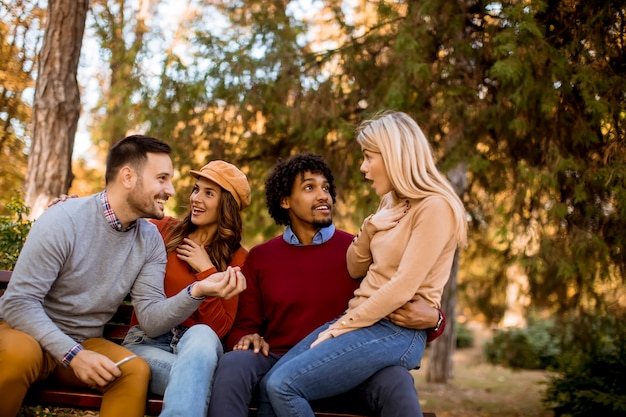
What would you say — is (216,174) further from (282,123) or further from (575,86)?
(575,86)

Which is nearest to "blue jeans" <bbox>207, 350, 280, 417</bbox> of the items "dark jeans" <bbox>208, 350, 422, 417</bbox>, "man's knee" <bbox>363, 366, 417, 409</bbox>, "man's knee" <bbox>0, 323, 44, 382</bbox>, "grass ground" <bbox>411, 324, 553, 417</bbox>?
"dark jeans" <bbox>208, 350, 422, 417</bbox>

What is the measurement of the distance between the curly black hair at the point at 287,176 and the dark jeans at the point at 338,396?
1.08 m

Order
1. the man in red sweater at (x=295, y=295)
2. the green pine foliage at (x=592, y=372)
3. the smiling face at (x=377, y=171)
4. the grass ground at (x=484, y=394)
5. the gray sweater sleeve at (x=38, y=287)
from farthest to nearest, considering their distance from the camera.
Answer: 1. the grass ground at (x=484, y=394)
2. the green pine foliage at (x=592, y=372)
3. the smiling face at (x=377, y=171)
4. the man in red sweater at (x=295, y=295)
5. the gray sweater sleeve at (x=38, y=287)

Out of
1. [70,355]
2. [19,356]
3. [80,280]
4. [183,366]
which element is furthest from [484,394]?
[19,356]

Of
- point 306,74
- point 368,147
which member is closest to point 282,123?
point 306,74

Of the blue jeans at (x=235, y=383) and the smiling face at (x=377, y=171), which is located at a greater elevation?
the smiling face at (x=377, y=171)

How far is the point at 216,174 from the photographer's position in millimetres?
3990

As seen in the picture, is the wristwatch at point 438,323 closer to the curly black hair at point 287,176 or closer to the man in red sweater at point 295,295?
the man in red sweater at point 295,295

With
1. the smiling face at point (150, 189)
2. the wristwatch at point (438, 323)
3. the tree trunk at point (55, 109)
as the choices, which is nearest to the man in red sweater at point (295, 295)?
the wristwatch at point (438, 323)

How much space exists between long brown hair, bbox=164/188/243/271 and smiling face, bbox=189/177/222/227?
3cm

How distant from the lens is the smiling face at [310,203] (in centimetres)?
387

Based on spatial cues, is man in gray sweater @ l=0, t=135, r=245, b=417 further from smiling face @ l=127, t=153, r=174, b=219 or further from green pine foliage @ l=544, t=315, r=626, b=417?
green pine foliage @ l=544, t=315, r=626, b=417

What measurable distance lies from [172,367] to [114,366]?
26 centimetres

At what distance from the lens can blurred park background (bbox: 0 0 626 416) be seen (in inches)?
215
